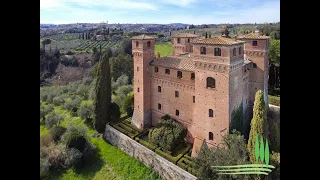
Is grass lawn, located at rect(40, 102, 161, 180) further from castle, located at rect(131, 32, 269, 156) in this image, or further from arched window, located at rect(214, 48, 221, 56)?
arched window, located at rect(214, 48, 221, 56)

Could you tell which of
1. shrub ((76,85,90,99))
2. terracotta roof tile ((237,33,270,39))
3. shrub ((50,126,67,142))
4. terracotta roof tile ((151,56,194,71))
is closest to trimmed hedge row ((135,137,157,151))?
shrub ((76,85,90,99))

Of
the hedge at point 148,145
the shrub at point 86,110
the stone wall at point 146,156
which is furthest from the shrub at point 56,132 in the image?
the hedge at point 148,145

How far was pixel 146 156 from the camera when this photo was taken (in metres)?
10.1

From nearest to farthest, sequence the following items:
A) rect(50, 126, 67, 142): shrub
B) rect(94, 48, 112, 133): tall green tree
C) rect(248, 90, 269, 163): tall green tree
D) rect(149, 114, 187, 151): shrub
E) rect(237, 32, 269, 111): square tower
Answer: rect(50, 126, 67, 142): shrub
rect(248, 90, 269, 163): tall green tree
rect(237, 32, 269, 111): square tower
rect(94, 48, 112, 133): tall green tree
rect(149, 114, 187, 151): shrub

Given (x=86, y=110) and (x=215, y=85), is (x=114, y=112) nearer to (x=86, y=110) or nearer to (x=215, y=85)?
(x=86, y=110)

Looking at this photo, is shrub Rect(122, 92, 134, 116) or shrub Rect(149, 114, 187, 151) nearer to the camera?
shrub Rect(149, 114, 187, 151)

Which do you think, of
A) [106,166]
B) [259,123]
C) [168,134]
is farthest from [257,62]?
[106,166]

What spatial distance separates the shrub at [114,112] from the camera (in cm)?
1102

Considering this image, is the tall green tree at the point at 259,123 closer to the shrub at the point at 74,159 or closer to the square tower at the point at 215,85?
the square tower at the point at 215,85

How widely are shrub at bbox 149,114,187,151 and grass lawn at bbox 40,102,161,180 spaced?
1293 mm

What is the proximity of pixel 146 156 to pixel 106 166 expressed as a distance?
2.46 meters

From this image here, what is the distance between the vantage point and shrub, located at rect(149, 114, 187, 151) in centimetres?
1016
